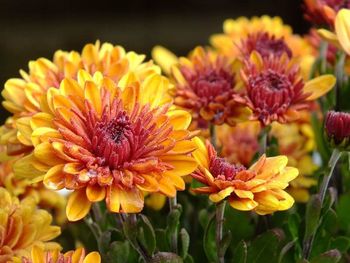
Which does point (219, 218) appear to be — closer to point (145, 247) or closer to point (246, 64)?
point (145, 247)

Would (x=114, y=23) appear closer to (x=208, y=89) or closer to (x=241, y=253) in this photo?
(x=208, y=89)

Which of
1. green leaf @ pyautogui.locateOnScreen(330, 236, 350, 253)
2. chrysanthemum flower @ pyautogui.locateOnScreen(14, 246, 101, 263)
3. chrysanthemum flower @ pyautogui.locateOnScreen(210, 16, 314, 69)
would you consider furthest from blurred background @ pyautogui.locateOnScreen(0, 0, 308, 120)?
chrysanthemum flower @ pyautogui.locateOnScreen(14, 246, 101, 263)

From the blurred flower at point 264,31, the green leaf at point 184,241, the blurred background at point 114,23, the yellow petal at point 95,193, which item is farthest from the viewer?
the blurred background at point 114,23

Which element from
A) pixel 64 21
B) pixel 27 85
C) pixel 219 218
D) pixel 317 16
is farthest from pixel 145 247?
pixel 64 21

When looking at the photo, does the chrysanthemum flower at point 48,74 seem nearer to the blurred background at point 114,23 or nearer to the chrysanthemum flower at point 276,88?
A: the chrysanthemum flower at point 276,88

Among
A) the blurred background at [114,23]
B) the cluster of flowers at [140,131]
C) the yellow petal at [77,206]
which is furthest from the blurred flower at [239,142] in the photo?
the blurred background at [114,23]

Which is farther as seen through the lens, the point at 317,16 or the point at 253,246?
the point at 317,16

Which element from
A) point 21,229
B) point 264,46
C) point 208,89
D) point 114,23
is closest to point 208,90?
point 208,89
